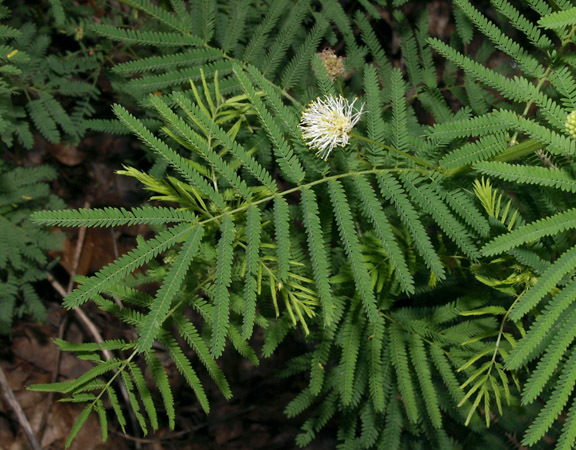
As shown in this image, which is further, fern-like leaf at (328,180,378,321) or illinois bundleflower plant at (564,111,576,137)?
fern-like leaf at (328,180,378,321)

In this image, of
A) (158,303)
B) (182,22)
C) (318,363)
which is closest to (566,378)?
(318,363)

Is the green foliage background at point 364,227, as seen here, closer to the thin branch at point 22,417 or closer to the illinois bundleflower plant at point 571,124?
the illinois bundleflower plant at point 571,124

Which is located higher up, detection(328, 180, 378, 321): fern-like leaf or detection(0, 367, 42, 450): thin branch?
detection(0, 367, 42, 450): thin branch

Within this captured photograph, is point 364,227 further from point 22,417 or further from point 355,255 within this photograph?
point 22,417

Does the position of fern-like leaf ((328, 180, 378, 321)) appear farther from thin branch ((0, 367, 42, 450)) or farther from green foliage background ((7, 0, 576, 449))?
thin branch ((0, 367, 42, 450))

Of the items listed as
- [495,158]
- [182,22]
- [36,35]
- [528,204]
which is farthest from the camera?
[36,35]

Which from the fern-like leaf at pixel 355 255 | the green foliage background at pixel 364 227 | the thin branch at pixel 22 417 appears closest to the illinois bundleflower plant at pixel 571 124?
the green foliage background at pixel 364 227

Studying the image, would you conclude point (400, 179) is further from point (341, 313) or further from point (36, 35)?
point (36, 35)

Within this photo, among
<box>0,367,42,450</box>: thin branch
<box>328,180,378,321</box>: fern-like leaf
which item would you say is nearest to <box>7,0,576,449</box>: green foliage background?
<box>328,180,378,321</box>: fern-like leaf
